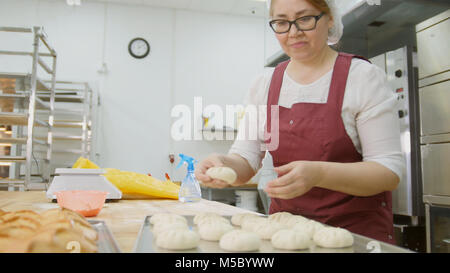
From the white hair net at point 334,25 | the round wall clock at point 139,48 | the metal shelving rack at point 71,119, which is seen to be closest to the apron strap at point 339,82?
the white hair net at point 334,25

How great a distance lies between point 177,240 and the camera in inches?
25.8

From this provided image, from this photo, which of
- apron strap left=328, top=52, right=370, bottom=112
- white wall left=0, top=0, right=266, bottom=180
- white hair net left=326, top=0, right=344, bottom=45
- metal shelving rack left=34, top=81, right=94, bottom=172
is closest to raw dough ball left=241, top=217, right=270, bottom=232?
apron strap left=328, top=52, right=370, bottom=112

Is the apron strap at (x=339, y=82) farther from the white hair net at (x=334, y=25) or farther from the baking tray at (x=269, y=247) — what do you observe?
the baking tray at (x=269, y=247)

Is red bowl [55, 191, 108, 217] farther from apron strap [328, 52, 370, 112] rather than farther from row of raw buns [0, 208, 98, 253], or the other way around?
apron strap [328, 52, 370, 112]

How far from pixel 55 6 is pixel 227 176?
14.9 feet

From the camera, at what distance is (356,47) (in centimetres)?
305

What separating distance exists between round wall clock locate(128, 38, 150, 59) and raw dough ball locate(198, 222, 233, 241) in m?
4.45

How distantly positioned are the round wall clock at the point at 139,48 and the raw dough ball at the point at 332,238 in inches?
179

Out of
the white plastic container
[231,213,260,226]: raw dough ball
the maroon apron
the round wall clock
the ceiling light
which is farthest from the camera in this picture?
the round wall clock

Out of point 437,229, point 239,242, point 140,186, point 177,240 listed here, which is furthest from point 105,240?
point 437,229

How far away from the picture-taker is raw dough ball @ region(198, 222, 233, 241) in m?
0.76

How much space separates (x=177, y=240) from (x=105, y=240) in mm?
128

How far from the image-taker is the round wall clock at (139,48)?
4918 mm
